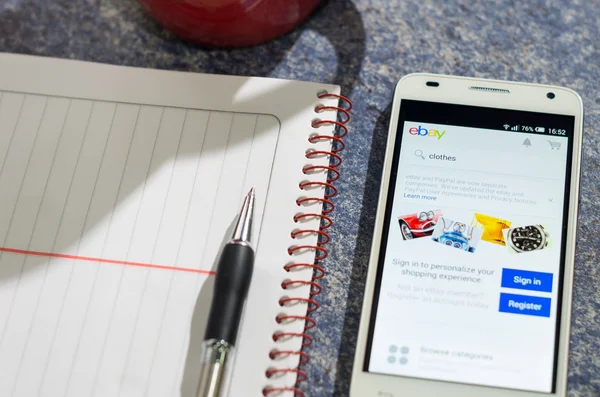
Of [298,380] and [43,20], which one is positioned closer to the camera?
[298,380]

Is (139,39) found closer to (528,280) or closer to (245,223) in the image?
(245,223)

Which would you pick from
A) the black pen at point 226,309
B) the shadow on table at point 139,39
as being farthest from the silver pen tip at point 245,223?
the shadow on table at point 139,39

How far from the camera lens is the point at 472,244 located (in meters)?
0.39

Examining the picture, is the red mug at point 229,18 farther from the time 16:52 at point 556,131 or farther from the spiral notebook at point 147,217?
the time 16:52 at point 556,131

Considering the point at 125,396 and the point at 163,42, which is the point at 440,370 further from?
the point at 163,42

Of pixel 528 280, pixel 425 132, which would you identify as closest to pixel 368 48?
pixel 425 132

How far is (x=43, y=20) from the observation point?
485mm

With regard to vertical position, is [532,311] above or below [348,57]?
below

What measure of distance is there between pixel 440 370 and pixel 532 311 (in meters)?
0.07

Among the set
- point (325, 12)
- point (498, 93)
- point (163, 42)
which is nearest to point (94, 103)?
point (163, 42)

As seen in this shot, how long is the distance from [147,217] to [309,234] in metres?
0.11

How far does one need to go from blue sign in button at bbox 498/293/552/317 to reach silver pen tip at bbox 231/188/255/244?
0.54 ft

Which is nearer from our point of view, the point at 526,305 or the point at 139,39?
the point at 526,305

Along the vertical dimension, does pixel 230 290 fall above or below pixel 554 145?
below
